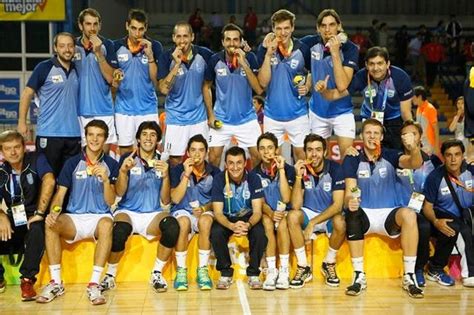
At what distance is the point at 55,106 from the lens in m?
8.18

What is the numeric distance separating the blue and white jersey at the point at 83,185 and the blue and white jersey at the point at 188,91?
1.32 metres

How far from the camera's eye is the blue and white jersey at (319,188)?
7.80m

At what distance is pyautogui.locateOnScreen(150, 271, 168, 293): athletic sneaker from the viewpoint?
745 cm

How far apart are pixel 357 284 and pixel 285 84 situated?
2.39 m

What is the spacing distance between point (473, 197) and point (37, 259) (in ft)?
14.3

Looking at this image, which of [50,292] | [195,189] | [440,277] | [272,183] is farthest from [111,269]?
[440,277]

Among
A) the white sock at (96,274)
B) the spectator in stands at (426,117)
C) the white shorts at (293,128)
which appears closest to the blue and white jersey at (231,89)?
the white shorts at (293,128)

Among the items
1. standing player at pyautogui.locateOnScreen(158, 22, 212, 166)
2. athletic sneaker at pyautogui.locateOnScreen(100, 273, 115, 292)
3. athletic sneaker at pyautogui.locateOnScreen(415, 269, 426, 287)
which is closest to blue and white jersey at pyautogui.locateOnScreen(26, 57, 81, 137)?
standing player at pyautogui.locateOnScreen(158, 22, 212, 166)

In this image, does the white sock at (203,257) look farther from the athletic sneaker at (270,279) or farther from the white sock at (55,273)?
the white sock at (55,273)

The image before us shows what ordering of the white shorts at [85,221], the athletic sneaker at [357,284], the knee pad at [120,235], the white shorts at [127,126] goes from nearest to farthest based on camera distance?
the athletic sneaker at [357,284] → the knee pad at [120,235] → the white shorts at [85,221] → the white shorts at [127,126]

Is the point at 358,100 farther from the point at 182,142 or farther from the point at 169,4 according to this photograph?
the point at 182,142

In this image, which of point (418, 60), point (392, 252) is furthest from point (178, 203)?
point (418, 60)

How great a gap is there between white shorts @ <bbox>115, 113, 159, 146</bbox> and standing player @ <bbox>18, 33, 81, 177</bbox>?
1.92 feet

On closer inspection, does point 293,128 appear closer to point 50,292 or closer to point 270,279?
point 270,279
